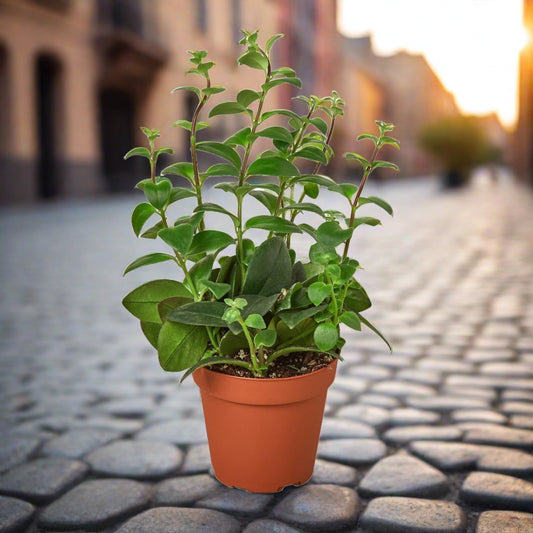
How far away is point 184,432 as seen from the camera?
6.89 ft

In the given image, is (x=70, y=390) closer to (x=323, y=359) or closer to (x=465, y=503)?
(x=323, y=359)

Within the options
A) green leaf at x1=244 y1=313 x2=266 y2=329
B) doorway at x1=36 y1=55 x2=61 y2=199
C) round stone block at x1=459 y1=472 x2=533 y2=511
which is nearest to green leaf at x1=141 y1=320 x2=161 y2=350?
green leaf at x1=244 y1=313 x2=266 y2=329

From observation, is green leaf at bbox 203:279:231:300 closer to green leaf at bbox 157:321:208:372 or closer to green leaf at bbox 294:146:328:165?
green leaf at bbox 157:321:208:372

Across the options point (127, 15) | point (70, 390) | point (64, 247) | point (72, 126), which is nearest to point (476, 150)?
point (127, 15)

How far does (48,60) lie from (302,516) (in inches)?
527

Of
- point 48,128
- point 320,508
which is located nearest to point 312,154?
point 320,508

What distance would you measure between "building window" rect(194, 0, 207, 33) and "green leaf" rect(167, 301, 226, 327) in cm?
1808

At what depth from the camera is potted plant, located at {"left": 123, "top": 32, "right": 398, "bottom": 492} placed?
149 centimetres

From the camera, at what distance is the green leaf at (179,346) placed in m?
1.58

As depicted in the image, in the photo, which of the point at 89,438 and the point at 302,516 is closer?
the point at 302,516

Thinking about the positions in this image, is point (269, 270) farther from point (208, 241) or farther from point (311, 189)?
point (311, 189)

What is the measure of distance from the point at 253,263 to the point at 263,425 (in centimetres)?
41

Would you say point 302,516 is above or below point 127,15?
below

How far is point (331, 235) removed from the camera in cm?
149
